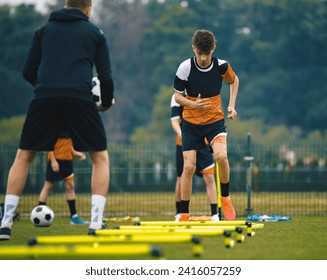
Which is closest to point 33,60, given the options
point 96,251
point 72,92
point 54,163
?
point 72,92

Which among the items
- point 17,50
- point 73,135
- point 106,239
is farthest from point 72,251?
Answer: point 17,50

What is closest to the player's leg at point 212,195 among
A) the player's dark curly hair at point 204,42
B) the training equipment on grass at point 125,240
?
the player's dark curly hair at point 204,42

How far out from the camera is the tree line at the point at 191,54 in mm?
68125

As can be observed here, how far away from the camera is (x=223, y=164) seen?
1151cm

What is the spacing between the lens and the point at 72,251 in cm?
684

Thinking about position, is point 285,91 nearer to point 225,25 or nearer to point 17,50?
point 225,25

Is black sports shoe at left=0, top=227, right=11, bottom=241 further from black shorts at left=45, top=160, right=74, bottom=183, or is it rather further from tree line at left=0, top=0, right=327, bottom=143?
tree line at left=0, top=0, right=327, bottom=143

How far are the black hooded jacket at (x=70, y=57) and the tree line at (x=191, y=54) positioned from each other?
54331mm

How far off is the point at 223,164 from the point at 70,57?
311cm

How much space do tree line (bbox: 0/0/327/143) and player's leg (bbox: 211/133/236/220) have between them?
51750 millimetres

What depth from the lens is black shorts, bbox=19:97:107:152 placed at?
355 inches

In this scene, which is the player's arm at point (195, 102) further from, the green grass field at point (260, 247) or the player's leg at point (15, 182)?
the player's leg at point (15, 182)

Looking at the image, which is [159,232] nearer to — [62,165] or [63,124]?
[63,124]

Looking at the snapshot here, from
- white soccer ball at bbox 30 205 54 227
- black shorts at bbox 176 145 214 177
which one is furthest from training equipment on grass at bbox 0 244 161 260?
black shorts at bbox 176 145 214 177
